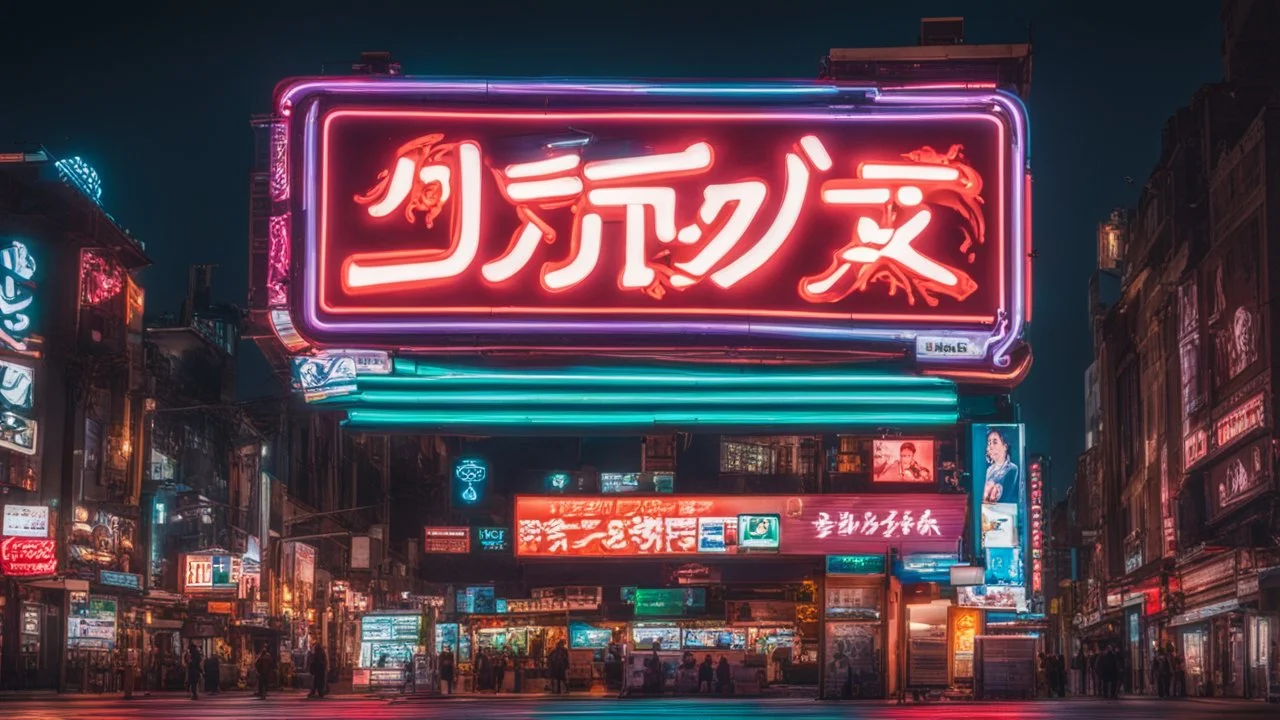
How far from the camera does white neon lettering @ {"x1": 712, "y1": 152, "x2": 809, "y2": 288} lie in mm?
13375

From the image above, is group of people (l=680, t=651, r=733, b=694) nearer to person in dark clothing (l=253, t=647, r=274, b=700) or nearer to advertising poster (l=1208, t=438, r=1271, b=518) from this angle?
person in dark clothing (l=253, t=647, r=274, b=700)

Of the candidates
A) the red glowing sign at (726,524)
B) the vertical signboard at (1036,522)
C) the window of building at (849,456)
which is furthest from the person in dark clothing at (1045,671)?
the window of building at (849,456)

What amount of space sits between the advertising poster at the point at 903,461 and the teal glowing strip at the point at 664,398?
135ft

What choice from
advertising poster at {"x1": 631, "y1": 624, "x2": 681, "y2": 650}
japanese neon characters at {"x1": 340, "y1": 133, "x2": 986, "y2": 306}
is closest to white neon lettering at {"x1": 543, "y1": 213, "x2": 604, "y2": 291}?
japanese neon characters at {"x1": 340, "y1": 133, "x2": 986, "y2": 306}

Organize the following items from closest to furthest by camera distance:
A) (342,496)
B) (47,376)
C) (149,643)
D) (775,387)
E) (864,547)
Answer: (775,387), (864,547), (47,376), (149,643), (342,496)

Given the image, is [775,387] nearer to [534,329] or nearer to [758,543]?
[534,329]

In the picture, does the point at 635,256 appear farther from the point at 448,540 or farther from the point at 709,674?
the point at 448,540

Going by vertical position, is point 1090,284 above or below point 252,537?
above

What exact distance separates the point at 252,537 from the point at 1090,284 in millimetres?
45338

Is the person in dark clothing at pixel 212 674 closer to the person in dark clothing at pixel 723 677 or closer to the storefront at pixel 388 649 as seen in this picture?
the storefront at pixel 388 649

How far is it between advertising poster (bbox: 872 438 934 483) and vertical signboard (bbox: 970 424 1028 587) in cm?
152

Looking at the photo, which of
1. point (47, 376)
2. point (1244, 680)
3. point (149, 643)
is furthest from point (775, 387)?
point (149, 643)

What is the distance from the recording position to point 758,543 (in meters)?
47.8

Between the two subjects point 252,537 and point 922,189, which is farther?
point 252,537
